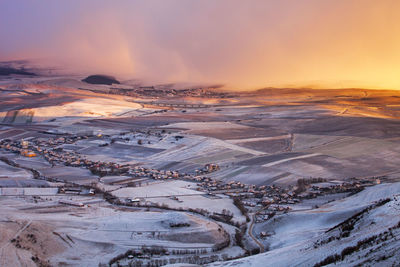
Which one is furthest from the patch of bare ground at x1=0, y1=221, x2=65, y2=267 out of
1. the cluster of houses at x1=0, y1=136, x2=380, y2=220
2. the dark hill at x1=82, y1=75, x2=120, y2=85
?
the dark hill at x1=82, y1=75, x2=120, y2=85

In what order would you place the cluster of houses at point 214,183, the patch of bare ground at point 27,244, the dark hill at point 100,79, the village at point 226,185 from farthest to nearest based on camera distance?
the dark hill at point 100,79
the cluster of houses at point 214,183
the village at point 226,185
the patch of bare ground at point 27,244

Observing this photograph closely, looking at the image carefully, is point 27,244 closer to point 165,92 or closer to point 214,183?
point 214,183

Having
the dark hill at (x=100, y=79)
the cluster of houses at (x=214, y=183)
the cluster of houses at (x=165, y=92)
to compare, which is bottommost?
the cluster of houses at (x=214, y=183)

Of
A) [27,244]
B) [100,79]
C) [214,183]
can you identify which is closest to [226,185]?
[214,183]

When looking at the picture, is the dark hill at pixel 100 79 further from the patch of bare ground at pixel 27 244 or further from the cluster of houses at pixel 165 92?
the patch of bare ground at pixel 27 244

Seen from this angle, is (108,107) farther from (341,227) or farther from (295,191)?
(341,227)

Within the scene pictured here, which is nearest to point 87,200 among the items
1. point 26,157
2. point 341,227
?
point 341,227

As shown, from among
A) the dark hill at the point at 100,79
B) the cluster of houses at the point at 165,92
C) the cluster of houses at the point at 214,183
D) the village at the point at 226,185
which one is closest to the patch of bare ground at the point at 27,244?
the village at the point at 226,185

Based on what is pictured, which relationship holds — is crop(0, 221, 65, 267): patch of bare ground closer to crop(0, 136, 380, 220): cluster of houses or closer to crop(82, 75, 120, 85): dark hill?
crop(0, 136, 380, 220): cluster of houses

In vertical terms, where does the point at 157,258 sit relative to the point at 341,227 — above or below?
below
